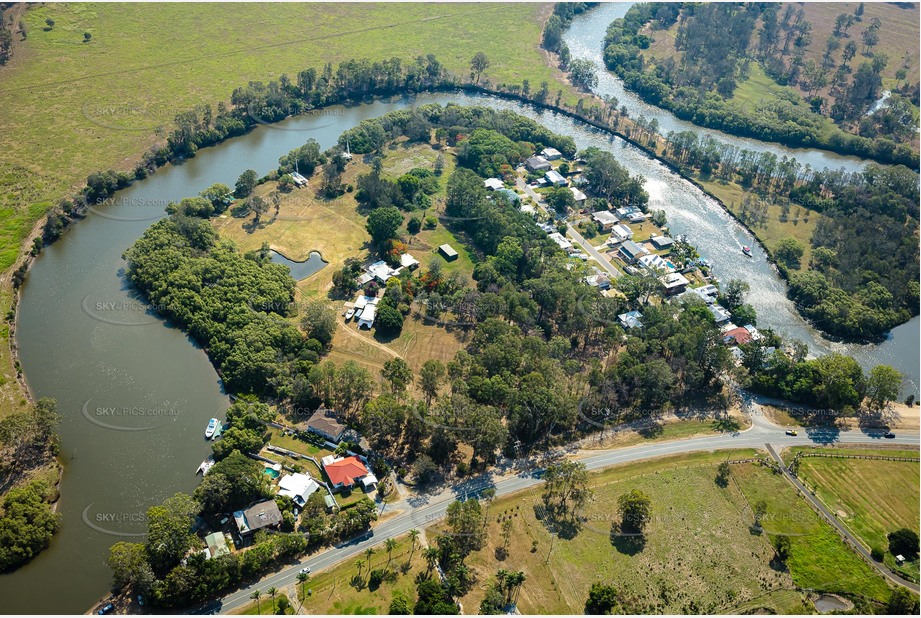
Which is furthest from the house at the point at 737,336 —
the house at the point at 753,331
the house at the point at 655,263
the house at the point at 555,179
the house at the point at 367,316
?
the house at the point at 367,316

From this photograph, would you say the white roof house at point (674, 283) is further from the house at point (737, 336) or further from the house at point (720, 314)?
the house at point (737, 336)

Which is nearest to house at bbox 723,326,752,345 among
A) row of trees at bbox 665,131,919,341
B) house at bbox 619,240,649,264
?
row of trees at bbox 665,131,919,341

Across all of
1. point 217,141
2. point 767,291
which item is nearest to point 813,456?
point 767,291

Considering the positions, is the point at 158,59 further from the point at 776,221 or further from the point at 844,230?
the point at 844,230

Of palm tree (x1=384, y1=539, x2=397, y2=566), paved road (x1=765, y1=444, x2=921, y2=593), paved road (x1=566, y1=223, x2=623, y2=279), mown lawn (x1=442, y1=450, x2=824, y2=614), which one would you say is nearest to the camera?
mown lawn (x1=442, y1=450, x2=824, y2=614)

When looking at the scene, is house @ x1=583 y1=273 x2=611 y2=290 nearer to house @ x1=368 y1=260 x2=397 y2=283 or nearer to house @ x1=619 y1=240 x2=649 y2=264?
house @ x1=619 y1=240 x2=649 y2=264

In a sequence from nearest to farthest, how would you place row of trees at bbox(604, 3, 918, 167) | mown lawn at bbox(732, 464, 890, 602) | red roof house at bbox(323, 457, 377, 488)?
1. mown lawn at bbox(732, 464, 890, 602)
2. red roof house at bbox(323, 457, 377, 488)
3. row of trees at bbox(604, 3, 918, 167)

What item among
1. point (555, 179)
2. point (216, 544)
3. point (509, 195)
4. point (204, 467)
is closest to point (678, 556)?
point (216, 544)
